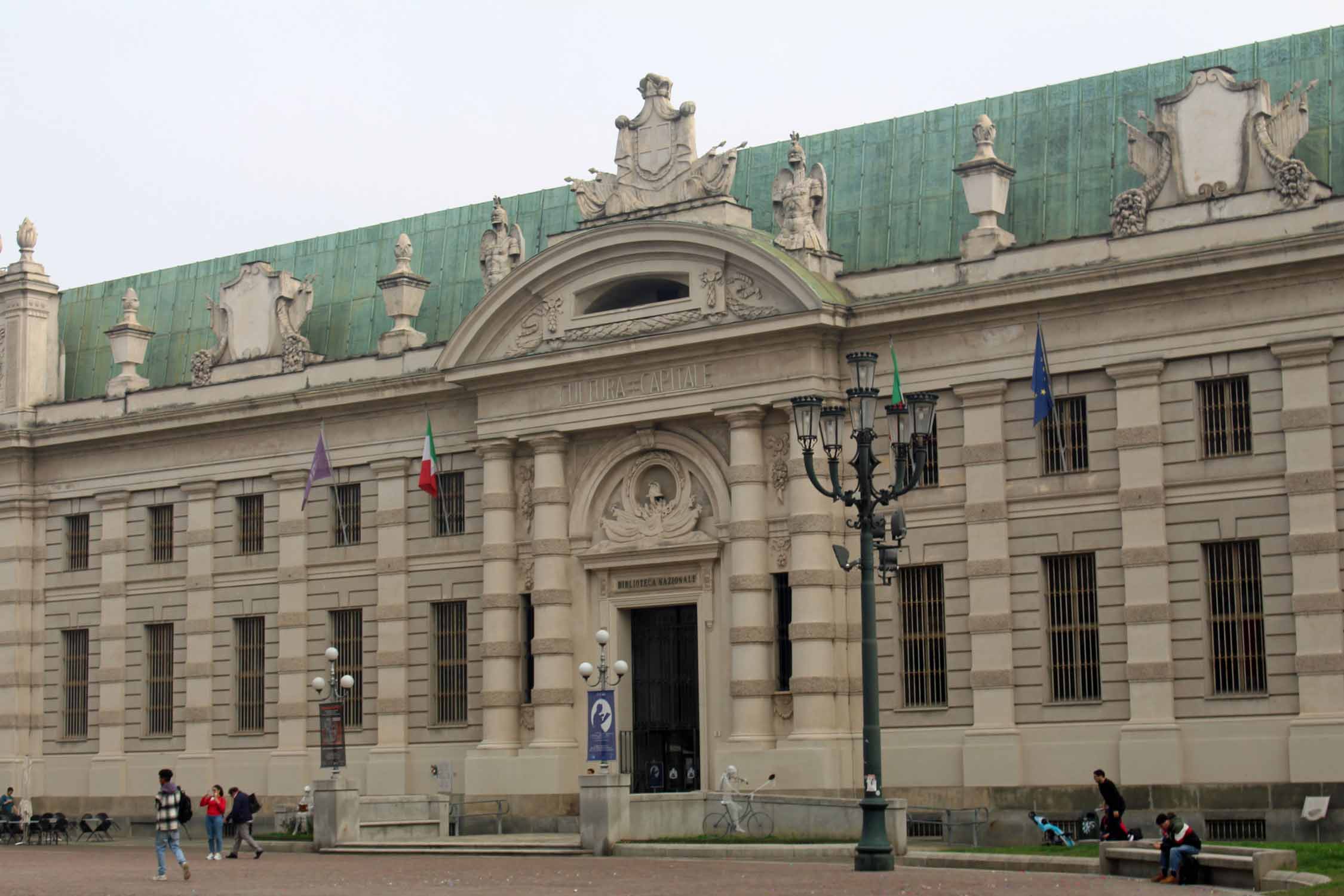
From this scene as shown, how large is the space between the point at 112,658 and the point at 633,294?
19240mm

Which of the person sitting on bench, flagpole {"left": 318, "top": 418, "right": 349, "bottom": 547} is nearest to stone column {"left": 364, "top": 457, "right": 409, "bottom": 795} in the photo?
flagpole {"left": 318, "top": 418, "right": 349, "bottom": 547}

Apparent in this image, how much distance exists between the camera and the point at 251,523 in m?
55.3

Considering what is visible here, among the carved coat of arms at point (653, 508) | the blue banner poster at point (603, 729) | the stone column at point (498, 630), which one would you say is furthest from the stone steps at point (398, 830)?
the carved coat of arms at point (653, 508)

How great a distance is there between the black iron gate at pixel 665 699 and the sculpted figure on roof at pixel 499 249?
9.02 meters

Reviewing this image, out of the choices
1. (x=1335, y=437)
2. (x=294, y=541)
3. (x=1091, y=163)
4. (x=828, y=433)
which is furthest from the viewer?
(x=294, y=541)

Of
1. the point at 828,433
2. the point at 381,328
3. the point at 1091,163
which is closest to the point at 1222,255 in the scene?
the point at 1091,163

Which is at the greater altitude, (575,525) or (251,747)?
(575,525)

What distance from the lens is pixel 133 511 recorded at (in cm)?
5741

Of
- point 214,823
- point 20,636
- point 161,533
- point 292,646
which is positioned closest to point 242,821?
point 214,823

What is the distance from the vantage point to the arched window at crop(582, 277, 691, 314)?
47.8 metres

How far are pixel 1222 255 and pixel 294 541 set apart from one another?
25499 mm

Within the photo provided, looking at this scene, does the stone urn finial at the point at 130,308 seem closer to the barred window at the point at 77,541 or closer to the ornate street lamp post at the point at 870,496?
the barred window at the point at 77,541

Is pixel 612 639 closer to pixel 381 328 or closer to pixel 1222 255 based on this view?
pixel 381 328

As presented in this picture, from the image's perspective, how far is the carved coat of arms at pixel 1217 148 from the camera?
40062mm
